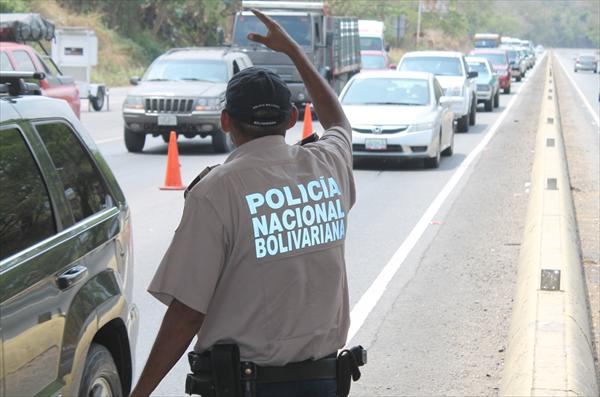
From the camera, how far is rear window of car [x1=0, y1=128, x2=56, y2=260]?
3908mm

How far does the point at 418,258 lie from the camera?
10477 mm

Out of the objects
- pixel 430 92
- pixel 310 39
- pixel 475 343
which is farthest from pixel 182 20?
pixel 475 343

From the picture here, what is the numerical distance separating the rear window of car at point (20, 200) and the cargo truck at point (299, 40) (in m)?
22.7

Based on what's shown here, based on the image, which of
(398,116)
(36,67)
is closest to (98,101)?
(36,67)

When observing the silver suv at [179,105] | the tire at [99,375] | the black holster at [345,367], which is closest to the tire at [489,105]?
the silver suv at [179,105]

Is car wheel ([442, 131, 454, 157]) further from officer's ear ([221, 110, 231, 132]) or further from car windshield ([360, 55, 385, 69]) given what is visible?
car windshield ([360, 55, 385, 69])

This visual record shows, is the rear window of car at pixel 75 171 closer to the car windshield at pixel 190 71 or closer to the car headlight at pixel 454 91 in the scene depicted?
the car windshield at pixel 190 71

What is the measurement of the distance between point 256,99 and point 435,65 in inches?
950

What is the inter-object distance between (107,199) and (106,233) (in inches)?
13.7

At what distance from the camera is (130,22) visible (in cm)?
6053

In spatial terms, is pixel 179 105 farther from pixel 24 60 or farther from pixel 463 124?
pixel 463 124

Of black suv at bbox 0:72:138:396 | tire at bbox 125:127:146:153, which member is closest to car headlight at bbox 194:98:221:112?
tire at bbox 125:127:146:153

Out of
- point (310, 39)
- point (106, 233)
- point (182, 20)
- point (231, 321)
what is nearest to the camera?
point (231, 321)

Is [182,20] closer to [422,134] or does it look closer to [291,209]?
[422,134]
